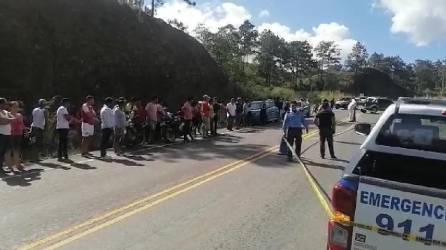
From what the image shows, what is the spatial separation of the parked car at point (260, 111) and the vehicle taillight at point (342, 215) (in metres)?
29.1

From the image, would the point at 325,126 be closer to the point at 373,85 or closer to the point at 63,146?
the point at 63,146

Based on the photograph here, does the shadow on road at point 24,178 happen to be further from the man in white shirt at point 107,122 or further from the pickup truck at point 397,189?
the pickup truck at point 397,189

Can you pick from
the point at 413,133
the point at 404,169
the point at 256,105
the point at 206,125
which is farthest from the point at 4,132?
the point at 256,105

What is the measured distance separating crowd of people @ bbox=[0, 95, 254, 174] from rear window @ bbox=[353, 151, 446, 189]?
10.5 meters

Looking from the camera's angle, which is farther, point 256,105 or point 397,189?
point 256,105

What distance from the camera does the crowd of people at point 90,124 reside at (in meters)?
13.9

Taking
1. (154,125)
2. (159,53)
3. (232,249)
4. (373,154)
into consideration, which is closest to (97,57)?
(159,53)

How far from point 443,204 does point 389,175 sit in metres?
0.87

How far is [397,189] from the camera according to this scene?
13.6 ft

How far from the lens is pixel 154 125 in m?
21.5

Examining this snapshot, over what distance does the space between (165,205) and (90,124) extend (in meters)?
8.52

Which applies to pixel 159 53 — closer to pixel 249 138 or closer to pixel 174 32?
pixel 174 32

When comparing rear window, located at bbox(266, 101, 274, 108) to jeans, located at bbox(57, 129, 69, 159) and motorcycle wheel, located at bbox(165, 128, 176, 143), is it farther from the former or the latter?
jeans, located at bbox(57, 129, 69, 159)

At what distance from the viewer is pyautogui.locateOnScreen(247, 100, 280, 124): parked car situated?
33719 millimetres
